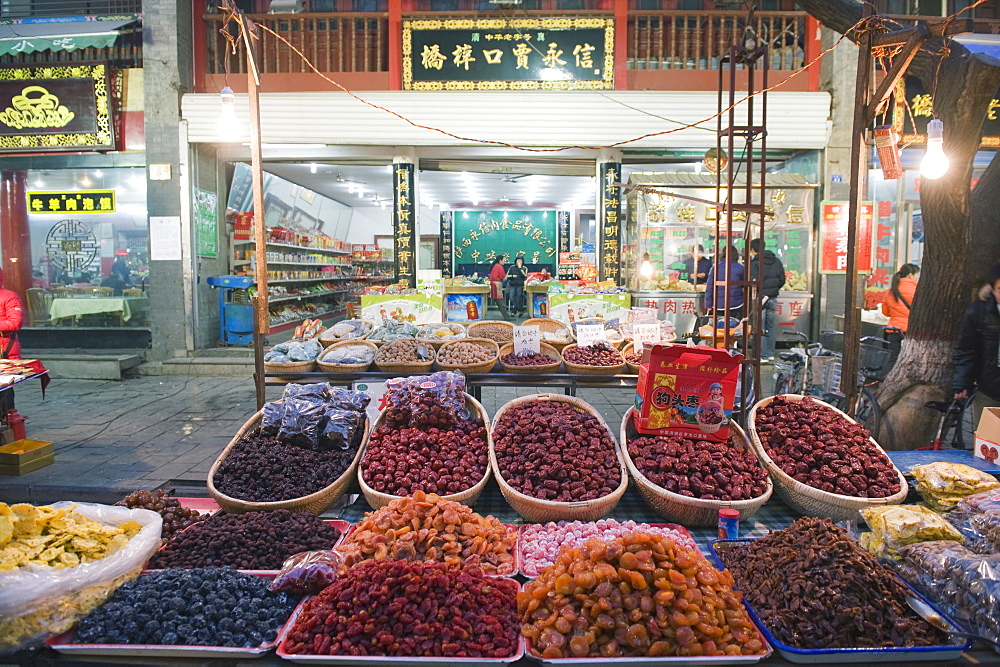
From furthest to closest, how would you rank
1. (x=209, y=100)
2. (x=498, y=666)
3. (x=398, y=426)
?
(x=209, y=100)
(x=398, y=426)
(x=498, y=666)

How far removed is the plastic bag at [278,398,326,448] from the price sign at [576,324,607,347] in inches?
92.2

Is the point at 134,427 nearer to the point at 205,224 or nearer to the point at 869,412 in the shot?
the point at 205,224

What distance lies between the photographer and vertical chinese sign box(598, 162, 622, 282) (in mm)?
9438

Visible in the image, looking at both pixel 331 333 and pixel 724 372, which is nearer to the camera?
pixel 724 372

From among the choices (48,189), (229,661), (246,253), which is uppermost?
(48,189)

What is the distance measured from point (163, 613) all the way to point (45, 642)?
35cm

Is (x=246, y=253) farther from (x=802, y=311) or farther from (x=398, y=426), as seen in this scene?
(x=802, y=311)

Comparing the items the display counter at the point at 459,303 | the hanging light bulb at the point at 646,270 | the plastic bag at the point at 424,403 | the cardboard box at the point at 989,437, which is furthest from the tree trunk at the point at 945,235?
the display counter at the point at 459,303

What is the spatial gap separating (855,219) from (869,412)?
9.60ft

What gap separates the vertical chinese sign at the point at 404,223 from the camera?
9422 mm

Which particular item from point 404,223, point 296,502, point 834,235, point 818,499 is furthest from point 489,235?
point 818,499

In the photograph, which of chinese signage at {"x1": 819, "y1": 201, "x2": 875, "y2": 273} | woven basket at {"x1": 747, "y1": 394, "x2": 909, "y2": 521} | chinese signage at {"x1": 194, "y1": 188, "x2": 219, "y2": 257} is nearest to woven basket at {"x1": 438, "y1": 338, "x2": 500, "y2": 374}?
woven basket at {"x1": 747, "y1": 394, "x2": 909, "y2": 521}

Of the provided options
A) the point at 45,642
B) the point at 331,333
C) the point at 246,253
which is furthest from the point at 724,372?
the point at 246,253

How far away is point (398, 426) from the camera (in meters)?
3.27
